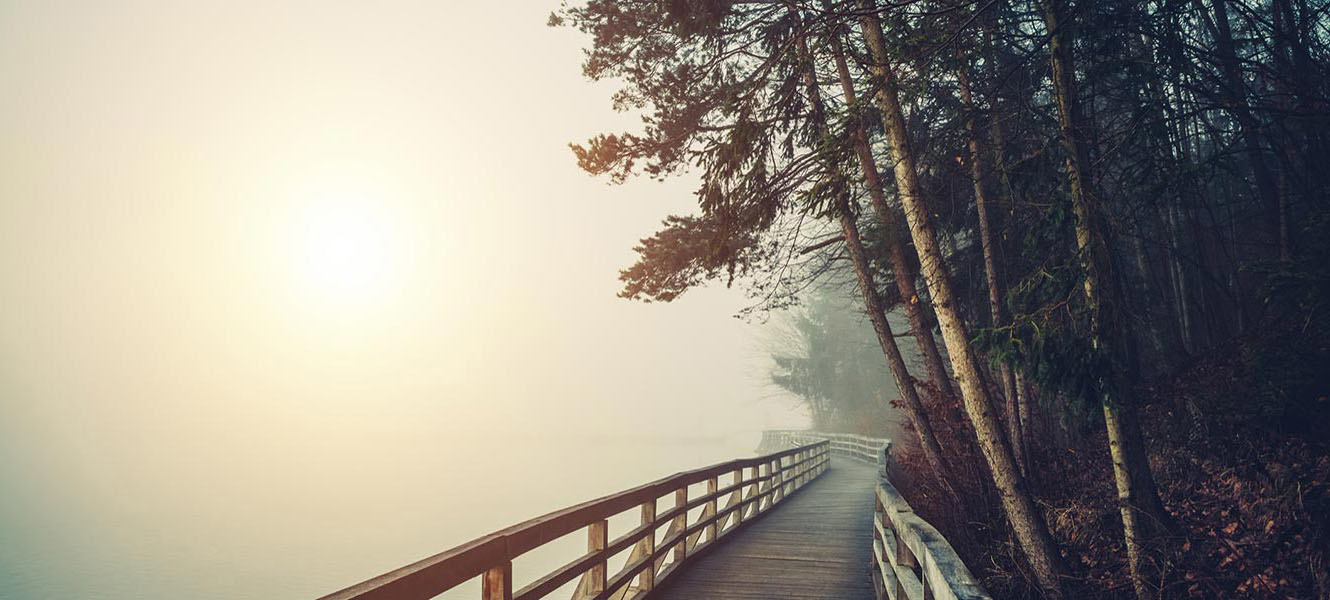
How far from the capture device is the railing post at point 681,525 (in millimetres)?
7814

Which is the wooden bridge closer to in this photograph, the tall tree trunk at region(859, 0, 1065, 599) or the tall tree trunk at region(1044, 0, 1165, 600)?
the tall tree trunk at region(859, 0, 1065, 599)

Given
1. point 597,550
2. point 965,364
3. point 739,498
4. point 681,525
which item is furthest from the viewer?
point 739,498

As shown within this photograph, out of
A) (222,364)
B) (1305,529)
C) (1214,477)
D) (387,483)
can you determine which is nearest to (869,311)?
(1214,477)

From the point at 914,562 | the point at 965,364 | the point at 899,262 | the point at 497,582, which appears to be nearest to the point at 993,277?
the point at 899,262

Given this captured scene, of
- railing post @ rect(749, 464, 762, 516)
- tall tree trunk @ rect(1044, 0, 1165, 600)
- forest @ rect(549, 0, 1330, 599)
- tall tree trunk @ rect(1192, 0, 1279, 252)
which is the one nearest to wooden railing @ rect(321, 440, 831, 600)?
railing post @ rect(749, 464, 762, 516)

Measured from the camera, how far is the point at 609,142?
1117 cm

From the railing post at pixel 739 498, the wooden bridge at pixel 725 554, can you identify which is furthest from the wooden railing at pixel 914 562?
the railing post at pixel 739 498

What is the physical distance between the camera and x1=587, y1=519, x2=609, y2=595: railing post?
5.30m

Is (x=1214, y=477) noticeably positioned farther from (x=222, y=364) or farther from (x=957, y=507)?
(x=222, y=364)

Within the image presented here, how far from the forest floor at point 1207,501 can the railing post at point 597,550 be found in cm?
429

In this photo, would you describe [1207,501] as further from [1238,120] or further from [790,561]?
[790,561]

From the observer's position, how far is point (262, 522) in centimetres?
4519

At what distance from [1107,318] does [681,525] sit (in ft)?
16.2

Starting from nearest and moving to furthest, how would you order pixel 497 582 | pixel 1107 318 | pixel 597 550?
pixel 497 582 < pixel 597 550 < pixel 1107 318
